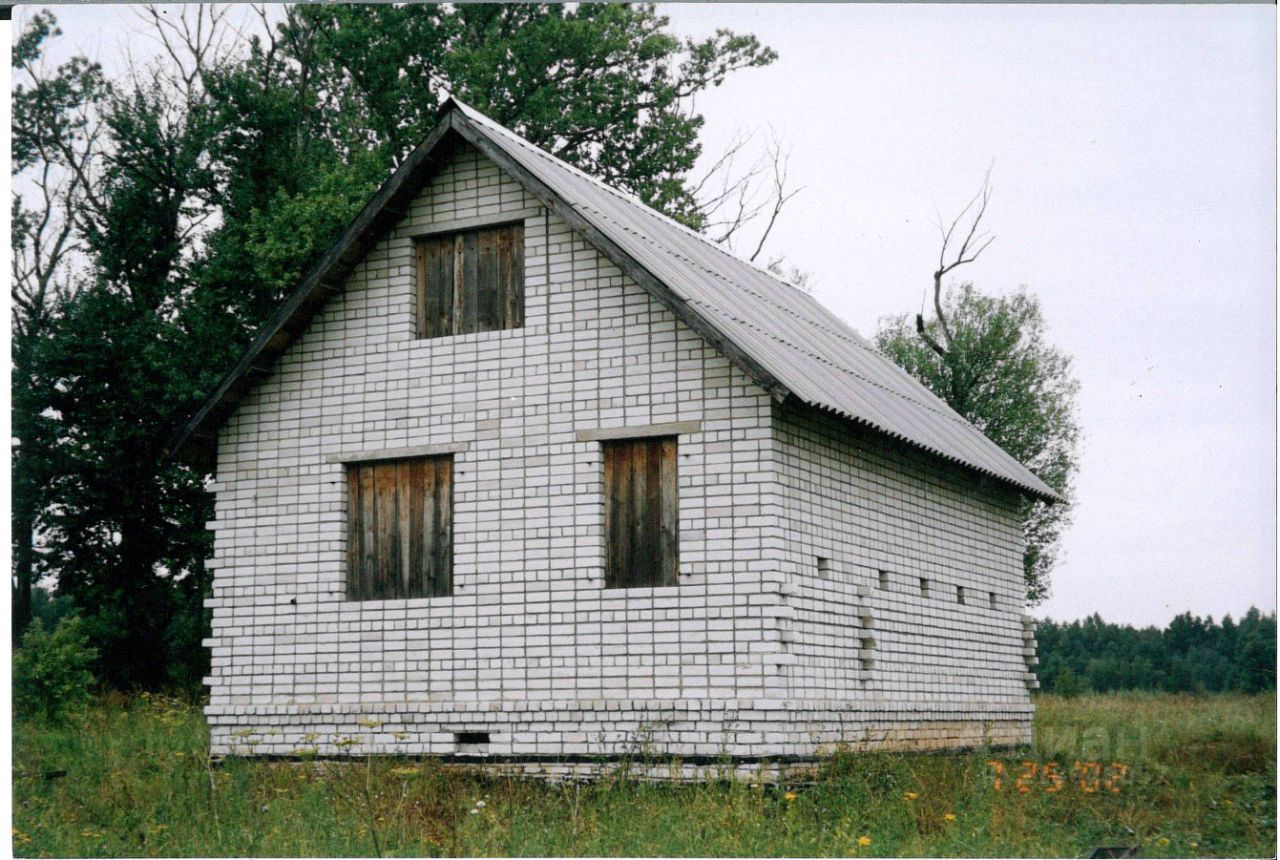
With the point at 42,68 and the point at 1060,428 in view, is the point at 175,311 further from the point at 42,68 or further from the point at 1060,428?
the point at 1060,428

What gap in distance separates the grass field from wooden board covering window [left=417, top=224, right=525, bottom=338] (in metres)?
4.33

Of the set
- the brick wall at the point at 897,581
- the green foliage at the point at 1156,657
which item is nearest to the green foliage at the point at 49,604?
the brick wall at the point at 897,581

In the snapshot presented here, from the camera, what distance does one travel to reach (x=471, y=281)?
15.5 meters

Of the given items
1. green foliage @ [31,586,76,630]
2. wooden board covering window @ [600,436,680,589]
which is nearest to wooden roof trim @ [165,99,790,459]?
wooden board covering window @ [600,436,680,589]

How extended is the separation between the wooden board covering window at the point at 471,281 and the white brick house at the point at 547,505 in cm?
3

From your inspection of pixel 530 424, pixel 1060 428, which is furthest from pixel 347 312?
pixel 1060 428

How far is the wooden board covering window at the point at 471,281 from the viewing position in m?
15.2

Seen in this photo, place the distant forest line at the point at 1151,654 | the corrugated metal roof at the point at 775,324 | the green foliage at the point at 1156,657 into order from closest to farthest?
1. the corrugated metal roof at the point at 775,324
2. the distant forest line at the point at 1151,654
3. the green foliage at the point at 1156,657

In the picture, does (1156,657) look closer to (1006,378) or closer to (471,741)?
(1006,378)

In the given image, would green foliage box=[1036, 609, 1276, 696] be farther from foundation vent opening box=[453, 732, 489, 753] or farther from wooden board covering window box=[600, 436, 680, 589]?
foundation vent opening box=[453, 732, 489, 753]

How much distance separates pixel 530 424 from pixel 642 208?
195 inches

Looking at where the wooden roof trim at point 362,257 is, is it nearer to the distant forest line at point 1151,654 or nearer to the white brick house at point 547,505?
the white brick house at point 547,505

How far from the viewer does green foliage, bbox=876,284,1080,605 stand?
3666cm
